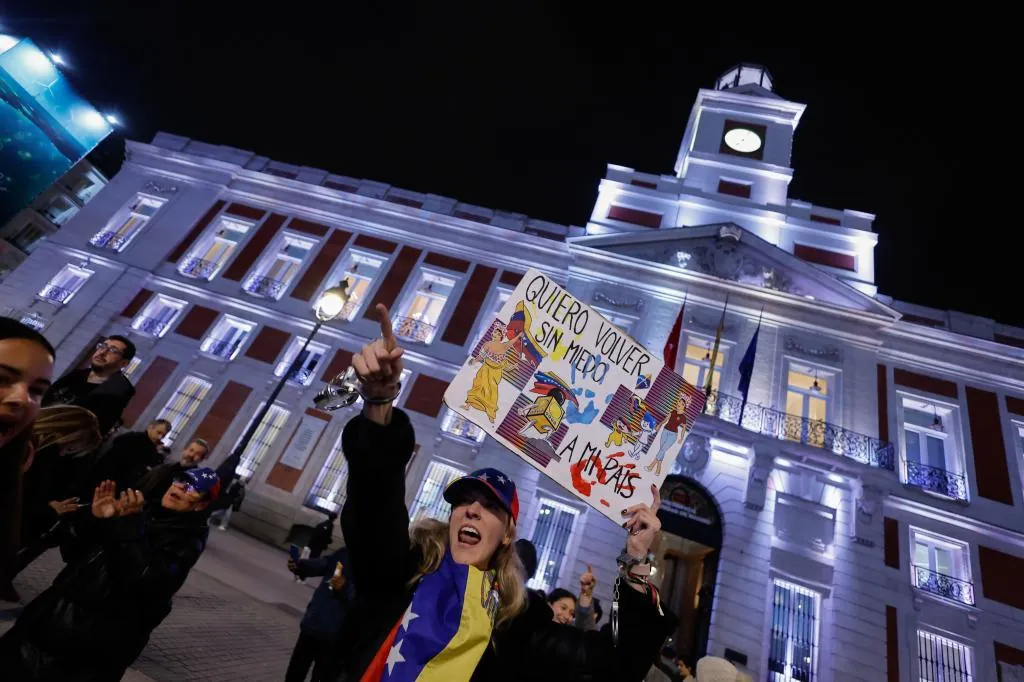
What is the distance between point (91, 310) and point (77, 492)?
62.0ft

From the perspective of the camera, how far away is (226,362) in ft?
53.0

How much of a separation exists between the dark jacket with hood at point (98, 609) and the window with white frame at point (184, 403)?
49.1 feet

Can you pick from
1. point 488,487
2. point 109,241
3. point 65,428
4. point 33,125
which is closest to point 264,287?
point 109,241

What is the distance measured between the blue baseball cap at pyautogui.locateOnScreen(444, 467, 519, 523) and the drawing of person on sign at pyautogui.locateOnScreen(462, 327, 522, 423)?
104 cm

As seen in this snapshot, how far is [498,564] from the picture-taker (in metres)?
1.83

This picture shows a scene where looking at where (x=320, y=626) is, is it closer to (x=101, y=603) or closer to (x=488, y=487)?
(x=101, y=603)

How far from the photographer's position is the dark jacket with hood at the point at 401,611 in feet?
4.93

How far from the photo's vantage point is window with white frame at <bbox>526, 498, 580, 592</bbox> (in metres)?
12.0

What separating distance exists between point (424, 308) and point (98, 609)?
15.4m

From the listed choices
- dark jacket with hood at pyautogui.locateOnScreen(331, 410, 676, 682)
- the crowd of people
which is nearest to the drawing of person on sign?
the crowd of people

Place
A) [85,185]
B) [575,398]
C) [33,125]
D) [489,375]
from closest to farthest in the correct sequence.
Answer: [489,375] < [575,398] < [33,125] < [85,185]

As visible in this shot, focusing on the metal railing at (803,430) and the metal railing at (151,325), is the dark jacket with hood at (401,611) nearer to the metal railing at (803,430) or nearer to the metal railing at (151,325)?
the metal railing at (803,430)

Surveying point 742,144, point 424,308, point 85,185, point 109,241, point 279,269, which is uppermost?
point 742,144

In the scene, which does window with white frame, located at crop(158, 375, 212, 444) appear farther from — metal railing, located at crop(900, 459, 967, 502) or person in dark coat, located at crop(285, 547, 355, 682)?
metal railing, located at crop(900, 459, 967, 502)
